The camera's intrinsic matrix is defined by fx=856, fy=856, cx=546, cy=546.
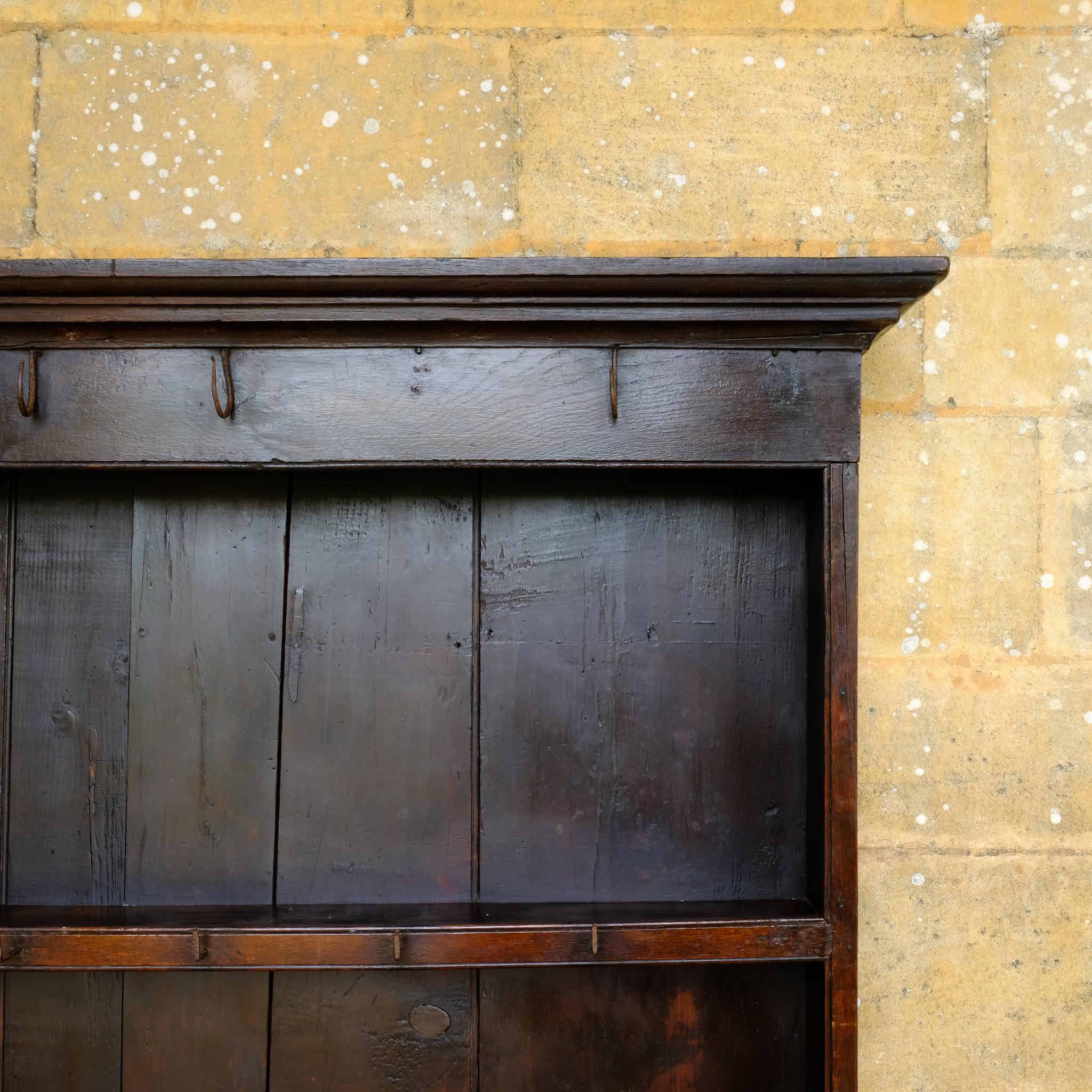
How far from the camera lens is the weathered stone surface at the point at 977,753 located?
4.07 feet

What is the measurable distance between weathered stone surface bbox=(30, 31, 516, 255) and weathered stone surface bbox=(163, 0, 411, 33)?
0.02m

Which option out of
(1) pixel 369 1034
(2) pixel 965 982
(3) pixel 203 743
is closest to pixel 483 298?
(3) pixel 203 743

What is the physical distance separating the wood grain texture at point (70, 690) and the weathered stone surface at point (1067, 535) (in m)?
1.34

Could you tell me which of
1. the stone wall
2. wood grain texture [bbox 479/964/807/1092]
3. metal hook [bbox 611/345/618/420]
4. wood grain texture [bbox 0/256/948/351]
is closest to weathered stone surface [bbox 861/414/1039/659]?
the stone wall

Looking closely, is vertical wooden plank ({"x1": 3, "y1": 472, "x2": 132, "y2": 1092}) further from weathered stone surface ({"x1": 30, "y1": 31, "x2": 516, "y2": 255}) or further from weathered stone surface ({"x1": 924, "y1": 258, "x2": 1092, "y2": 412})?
weathered stone surface ({"x1": 924, "y1": 258, "x2": 1092, "y2": 412})

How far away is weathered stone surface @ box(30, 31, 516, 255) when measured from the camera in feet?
4.11

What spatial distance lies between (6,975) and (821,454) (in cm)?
136

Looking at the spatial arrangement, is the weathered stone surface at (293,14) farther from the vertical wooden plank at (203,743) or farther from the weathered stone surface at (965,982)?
the weathered stone surface at (965,982)

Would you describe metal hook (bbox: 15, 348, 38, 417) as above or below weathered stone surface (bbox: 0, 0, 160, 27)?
below

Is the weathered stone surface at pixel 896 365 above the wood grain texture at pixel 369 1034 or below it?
above

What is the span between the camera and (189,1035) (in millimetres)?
1222

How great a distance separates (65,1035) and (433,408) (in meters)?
1.03

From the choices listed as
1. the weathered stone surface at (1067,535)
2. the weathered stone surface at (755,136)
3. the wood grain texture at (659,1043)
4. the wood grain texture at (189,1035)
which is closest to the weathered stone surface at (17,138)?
the weathered stone surface at (755,136)

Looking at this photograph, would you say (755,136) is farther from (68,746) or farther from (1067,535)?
(68,746)
